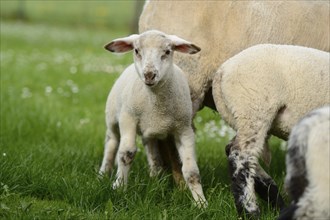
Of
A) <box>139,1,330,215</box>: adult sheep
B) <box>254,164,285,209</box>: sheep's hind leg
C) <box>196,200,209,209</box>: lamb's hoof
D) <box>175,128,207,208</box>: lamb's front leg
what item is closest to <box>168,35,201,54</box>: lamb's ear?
<box>175,128,207,208</box>: lamb's front leg

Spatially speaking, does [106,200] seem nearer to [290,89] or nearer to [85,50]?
[290,89]

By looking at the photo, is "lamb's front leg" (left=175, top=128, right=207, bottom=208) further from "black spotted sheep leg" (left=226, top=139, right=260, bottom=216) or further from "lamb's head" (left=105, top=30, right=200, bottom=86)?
"lamb's head" (left=105, top=30, right=200, bottom=86)

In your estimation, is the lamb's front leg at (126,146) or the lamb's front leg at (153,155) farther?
the lamb's front leg at (153,155)

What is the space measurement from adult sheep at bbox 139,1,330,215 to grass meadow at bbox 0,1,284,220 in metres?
0.79

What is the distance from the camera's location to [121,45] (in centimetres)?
584

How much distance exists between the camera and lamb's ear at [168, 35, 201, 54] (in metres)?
5.67

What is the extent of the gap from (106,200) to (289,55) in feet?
5.65

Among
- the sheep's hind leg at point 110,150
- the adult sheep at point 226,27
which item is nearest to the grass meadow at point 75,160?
the sheep's hind leg at point 110,150

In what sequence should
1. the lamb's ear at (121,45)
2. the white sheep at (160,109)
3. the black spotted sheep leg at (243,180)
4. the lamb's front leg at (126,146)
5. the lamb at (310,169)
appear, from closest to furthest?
the lamb at (310,169)
the black spotted sheep leg at (243,180)
the white sheep at (160,109)
the lamb's ear at (121,45)
the lamb's front leg at (126,146)

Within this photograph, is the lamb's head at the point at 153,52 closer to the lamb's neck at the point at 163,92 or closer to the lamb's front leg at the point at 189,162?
the lamb's neck at the point at 163,92

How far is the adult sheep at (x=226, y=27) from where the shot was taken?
6551 millimetres

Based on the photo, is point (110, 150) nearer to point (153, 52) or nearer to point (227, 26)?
point (227, 26)

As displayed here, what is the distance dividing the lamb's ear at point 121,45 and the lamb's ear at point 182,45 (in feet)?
0.99

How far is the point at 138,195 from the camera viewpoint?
5.65m
